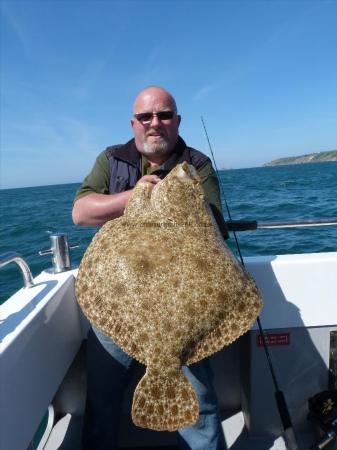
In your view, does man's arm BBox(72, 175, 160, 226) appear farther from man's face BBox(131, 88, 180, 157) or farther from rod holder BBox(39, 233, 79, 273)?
rod holder BBox(39, 233, 79, 273)

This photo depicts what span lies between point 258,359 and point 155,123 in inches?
79.3

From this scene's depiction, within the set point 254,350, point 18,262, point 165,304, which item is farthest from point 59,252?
point 254,350

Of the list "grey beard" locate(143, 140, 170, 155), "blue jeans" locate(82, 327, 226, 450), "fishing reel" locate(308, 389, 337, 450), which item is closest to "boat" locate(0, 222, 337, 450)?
"fishing reel" locate(308, 389, 337, 450)

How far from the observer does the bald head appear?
2355mm

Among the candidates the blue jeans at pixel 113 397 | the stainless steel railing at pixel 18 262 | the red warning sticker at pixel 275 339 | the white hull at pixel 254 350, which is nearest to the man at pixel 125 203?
the blue jeans at pixel 113 397

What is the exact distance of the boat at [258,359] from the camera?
2.38 m

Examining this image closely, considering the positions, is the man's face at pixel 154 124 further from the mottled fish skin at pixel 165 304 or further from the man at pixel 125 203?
the mottled fish skin at pixel 165 304

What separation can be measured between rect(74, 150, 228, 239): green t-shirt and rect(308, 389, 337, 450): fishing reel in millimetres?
1571

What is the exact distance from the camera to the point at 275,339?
2789 mm

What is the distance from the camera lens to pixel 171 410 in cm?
158

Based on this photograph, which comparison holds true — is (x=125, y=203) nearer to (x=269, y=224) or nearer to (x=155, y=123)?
(x=155, y=123)

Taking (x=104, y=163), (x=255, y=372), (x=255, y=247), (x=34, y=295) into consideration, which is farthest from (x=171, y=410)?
(x=255, y=247)

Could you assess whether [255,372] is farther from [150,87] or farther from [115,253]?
[150,87]

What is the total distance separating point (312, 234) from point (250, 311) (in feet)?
30.1
